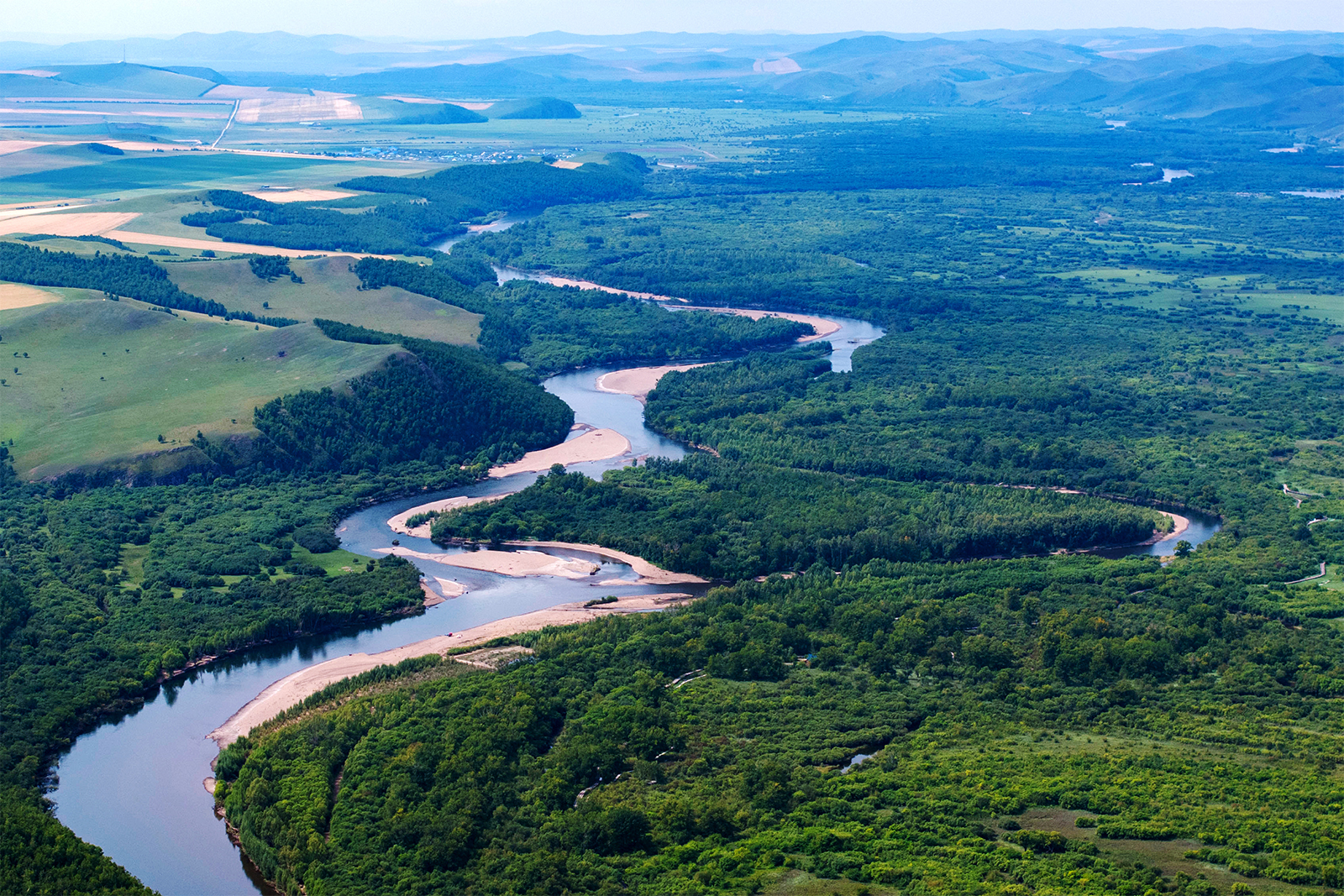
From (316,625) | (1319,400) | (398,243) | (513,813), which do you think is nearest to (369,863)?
(513,813)

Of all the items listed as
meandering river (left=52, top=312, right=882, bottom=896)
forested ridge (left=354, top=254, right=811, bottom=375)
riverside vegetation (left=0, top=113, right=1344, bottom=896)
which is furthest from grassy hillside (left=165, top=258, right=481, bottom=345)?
meandering river (left=52, top=312, right=882, bottom=896)

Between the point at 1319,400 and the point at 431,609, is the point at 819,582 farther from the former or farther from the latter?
the point at 1319,400

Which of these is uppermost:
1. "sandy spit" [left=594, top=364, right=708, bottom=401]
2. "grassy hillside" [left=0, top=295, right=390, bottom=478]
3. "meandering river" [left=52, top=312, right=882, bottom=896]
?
"grassy hillside" [left=0, top=295, right=390, bottom=478]

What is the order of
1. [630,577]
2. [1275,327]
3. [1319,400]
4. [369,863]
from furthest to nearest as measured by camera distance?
1. [1275,327]
2. [1319,400]
3. [630,577]
4. [369,863]

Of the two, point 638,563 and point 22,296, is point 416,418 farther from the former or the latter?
point 22,296

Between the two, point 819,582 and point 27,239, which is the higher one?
point 27,239

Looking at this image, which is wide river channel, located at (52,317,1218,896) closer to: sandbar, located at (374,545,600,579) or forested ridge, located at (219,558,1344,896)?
sandbar, located at (374,545,600,579)
